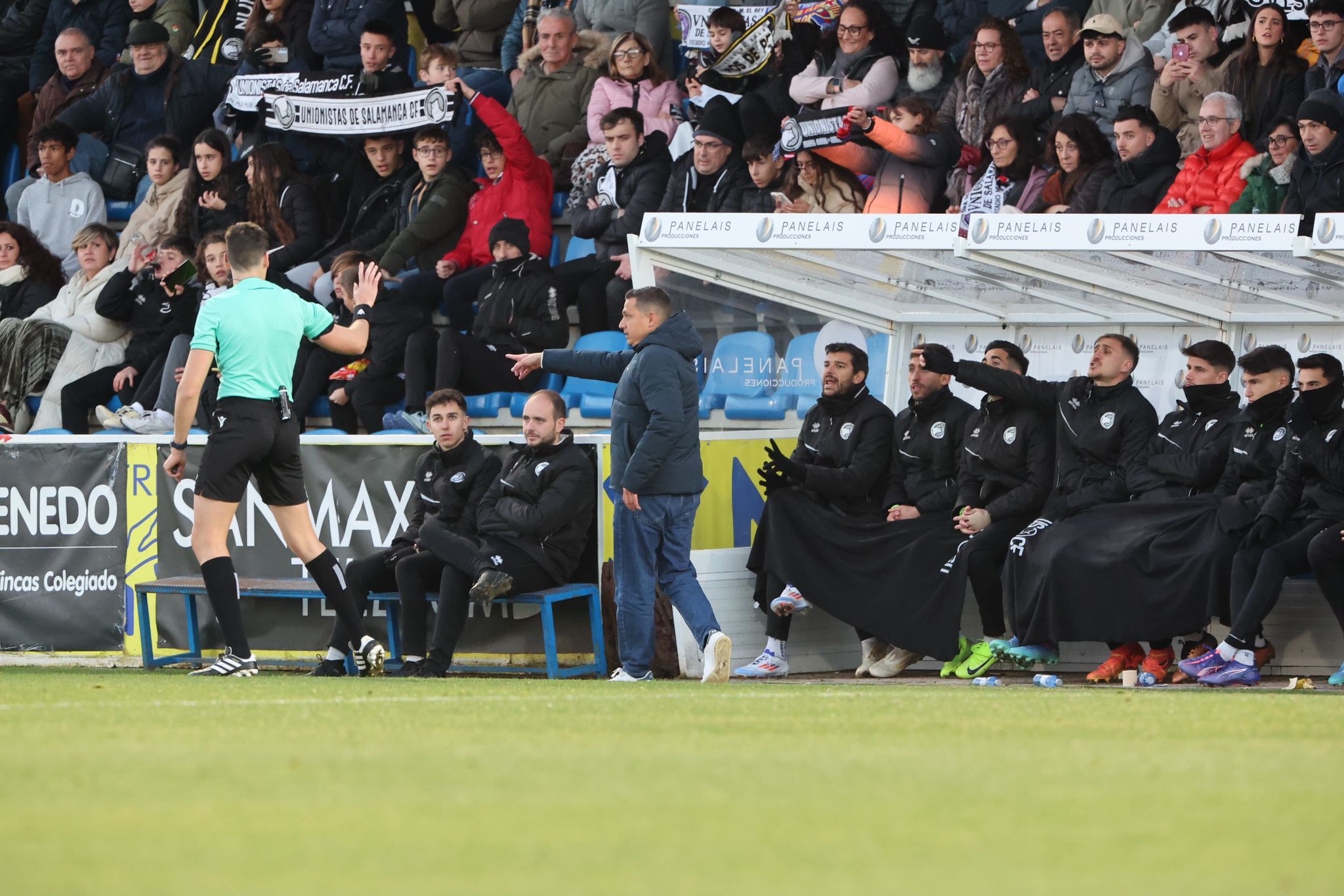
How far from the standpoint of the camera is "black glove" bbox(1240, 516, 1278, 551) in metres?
8.77

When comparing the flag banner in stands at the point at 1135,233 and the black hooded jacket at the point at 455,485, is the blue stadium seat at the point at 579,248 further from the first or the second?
the flag banner in stands at the point at 1135,233

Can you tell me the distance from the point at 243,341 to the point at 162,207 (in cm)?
758

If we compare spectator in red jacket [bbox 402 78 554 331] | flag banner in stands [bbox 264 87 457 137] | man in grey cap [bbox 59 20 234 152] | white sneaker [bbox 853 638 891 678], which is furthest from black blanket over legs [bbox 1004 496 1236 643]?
man in grey cap [bbox 59 20 234 152]

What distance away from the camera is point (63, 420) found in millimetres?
14383

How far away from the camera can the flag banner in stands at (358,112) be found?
46.7 ft

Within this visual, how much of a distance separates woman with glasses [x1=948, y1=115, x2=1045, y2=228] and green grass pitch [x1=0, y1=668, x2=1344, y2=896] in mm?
5404

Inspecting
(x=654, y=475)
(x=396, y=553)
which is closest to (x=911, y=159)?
(x=654, y=475)

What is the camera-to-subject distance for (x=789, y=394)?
11.1m

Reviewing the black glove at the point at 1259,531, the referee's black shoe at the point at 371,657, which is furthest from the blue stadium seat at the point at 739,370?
the black glove at the point at 1259,531

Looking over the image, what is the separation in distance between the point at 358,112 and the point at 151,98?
292 centimetres

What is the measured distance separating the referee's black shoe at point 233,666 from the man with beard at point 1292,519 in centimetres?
457

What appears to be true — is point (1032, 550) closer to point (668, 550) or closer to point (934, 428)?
point (934, 428)

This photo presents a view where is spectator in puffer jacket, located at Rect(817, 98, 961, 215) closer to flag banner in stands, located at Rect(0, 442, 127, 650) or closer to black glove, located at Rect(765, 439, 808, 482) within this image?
black glove, located at Rect(765, 439, 808, 482)

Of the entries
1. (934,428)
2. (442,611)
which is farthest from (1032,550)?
(442,611)
